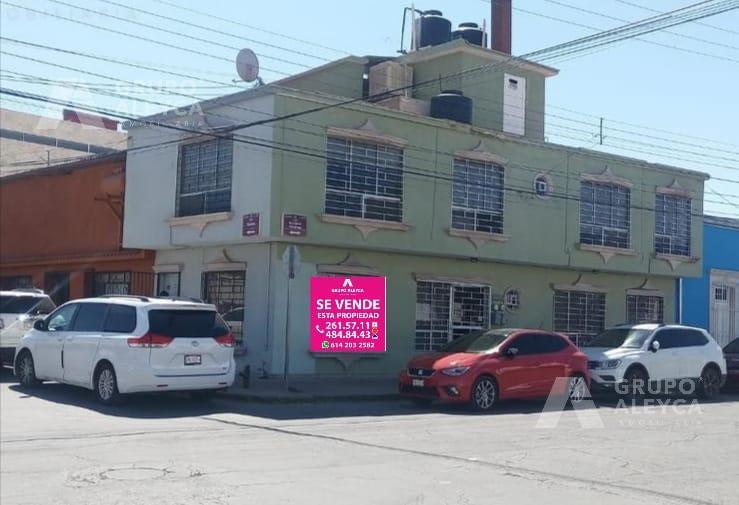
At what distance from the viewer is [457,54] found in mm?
26469

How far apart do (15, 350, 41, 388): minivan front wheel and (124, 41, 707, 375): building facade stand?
15.8 ft

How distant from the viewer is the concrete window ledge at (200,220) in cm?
2061

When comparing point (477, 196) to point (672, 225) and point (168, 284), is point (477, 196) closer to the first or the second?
point (168, 284)

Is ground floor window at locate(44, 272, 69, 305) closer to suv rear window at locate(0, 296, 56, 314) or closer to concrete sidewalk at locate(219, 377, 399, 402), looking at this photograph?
suv rear window at locate(0, 296, 56, 314)

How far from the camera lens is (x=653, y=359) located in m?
20.1

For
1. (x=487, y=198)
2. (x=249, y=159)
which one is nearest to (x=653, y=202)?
(x=487, y=198)

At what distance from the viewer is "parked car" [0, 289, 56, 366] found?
19.6 m

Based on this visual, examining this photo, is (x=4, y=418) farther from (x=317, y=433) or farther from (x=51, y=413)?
(x=317, y=433)

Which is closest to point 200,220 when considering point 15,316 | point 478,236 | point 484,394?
point 15,316

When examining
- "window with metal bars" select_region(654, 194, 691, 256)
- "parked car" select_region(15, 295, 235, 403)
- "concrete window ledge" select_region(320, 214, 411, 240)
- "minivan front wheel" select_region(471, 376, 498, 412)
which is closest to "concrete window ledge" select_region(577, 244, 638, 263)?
"window with metal bars" select_region(654, 194, 691, 256)

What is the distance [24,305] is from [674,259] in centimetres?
1916

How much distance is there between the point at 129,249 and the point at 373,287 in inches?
272

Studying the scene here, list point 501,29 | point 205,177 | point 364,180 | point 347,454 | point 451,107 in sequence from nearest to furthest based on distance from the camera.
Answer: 1. point 347,454
2. point 364,180
3. point 205,177
4. point 451,107
5. point 501,29

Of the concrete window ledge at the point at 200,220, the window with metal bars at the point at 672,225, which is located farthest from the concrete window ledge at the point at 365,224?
the window with metal bars at the point at 672,225
